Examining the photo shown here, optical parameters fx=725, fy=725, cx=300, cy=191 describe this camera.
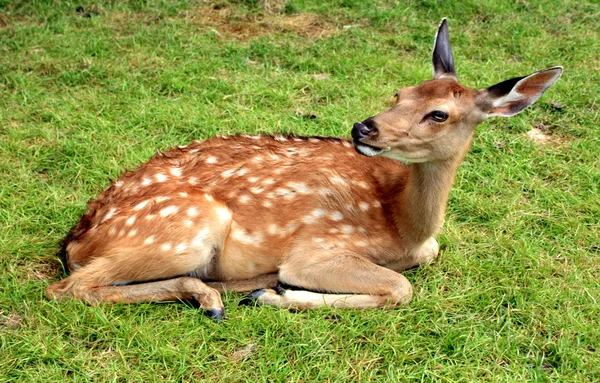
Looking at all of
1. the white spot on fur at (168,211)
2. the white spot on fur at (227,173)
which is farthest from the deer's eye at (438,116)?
the white spot on fur at (168,211)

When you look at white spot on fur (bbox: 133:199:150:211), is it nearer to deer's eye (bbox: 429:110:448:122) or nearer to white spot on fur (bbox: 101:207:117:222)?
white spot on fur (bbox: 101:207:117:222)

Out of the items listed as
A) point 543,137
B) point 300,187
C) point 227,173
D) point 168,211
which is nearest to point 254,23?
point 543,137

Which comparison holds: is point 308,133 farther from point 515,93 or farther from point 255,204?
point 515,93

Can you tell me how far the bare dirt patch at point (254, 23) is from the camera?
8.02m

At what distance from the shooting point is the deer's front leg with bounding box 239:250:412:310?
418cm

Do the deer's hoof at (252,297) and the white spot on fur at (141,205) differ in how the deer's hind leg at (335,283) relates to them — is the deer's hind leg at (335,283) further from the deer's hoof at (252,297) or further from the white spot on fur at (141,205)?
the white spot on fur at (141,205)

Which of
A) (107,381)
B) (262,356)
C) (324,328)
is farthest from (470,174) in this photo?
(107,381)

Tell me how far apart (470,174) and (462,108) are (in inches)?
61.5

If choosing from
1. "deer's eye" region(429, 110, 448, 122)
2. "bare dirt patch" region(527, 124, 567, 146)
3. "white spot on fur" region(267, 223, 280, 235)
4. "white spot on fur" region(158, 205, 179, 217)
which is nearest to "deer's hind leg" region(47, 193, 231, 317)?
"white spot on fur" region(158, 205, 179, 217)

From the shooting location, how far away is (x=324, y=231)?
4391 mm

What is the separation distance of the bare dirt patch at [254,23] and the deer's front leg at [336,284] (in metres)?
4.22

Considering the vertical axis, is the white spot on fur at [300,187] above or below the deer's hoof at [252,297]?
above

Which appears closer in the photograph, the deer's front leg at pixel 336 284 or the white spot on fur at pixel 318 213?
the deer's front leg at pixel 336 284

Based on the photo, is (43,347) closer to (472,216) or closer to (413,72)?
(472,216)
